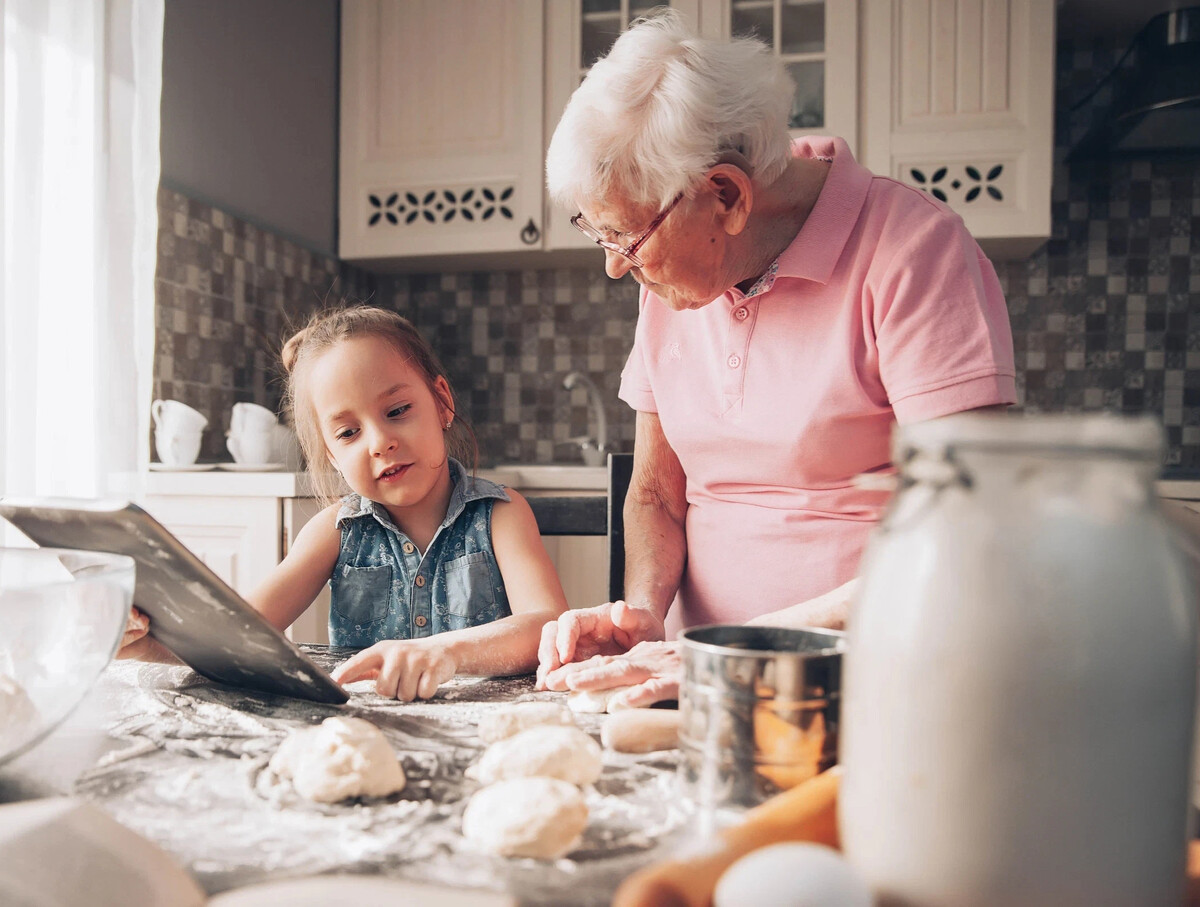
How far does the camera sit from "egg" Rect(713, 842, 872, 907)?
1.05 feet

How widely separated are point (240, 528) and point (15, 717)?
151 cm

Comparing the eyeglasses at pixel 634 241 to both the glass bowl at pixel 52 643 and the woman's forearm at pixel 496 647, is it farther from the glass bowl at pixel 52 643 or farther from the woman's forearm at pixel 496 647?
the glass bowl at pixel 52 643

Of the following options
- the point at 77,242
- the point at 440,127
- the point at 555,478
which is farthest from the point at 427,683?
the point at 440,127

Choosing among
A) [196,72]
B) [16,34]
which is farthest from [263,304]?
[16,34]

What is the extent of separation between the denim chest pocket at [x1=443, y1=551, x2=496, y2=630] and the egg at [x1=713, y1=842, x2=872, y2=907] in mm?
1021

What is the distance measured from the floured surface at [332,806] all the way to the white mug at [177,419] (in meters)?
1.52

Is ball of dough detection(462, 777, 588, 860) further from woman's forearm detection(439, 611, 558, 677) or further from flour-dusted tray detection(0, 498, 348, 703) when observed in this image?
woman's forearm detection(439, 611, 558, 677)

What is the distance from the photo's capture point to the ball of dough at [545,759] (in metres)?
0.51

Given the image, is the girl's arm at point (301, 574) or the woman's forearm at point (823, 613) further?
the girl's arm at point (301, 574)

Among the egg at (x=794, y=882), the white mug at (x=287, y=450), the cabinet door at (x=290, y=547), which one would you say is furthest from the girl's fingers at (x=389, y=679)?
the white mug at (x=287, y=450)

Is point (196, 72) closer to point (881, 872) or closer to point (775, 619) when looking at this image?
point (775, 619)

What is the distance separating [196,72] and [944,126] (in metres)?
1.96

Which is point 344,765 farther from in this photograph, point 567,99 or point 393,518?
point 567,99

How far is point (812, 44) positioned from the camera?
2.70 meters
